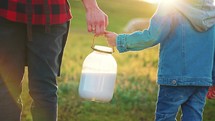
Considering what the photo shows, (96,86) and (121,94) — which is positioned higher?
(96,86)

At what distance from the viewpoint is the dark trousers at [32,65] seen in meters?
3.46

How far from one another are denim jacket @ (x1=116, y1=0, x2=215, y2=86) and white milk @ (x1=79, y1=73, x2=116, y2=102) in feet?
1.67

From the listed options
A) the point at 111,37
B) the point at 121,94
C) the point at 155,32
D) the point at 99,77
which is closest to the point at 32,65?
the point at 111,37

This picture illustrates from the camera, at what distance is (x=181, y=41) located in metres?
3.81

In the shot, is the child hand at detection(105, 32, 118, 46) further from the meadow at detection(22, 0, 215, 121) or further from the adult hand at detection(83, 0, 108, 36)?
the meadow at detection(22, 0, 215, 121)

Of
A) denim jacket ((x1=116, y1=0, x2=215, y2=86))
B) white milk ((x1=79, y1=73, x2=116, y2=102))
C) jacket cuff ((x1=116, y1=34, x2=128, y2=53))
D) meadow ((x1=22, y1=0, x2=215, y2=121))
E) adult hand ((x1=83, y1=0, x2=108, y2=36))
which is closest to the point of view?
adult hand ((x1=83, y1=0, x2=108, y2=36))

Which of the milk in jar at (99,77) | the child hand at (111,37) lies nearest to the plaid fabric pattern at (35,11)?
the child hand at (111,37)

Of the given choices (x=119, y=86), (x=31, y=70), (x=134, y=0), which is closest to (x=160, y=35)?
(x=31, y=70)

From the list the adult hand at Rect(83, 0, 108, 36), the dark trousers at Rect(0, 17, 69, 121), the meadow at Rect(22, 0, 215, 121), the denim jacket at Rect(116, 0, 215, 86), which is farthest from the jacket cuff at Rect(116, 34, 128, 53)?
the meadow at Rect(22, 0, 215, 121)

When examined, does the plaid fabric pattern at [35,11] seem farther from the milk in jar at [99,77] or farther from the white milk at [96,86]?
the white milk at [96,86]

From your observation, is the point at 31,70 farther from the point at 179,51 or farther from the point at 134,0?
the point at 134,0

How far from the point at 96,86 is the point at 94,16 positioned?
75 centimetres

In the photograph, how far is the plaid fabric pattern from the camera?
341 cm

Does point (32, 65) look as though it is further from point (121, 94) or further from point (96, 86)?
point (121, 94)
